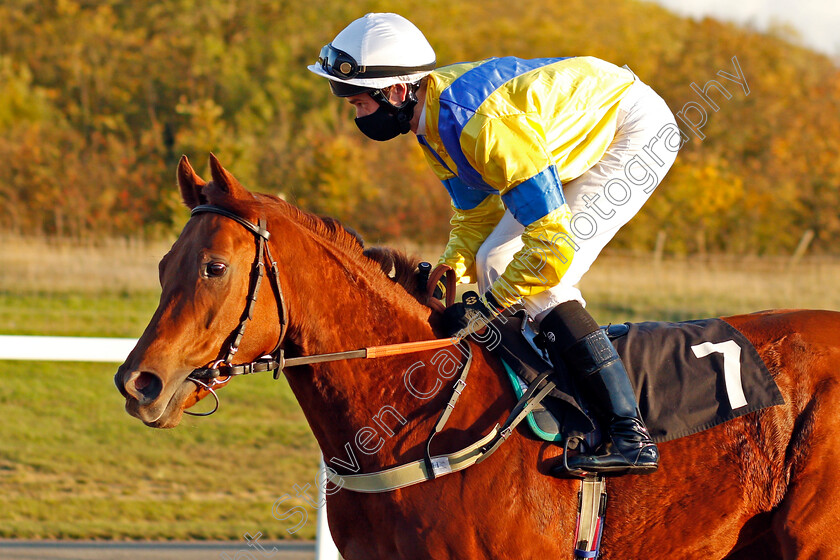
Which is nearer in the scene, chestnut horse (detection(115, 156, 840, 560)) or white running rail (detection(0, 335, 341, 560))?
chestnut horse (detection(115, 156, 840, 560))

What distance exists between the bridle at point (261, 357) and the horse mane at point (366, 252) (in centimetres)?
18

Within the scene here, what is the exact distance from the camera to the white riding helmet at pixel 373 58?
254 cm

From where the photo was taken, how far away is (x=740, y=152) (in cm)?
2394

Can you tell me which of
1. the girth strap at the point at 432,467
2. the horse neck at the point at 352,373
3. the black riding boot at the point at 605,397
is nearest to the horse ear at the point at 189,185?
the horse neck at the point at 352,373

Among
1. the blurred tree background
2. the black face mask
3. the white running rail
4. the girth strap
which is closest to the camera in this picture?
the girth strap

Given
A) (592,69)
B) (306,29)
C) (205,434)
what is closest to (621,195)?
(592,69)

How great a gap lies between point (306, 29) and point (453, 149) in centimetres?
2593

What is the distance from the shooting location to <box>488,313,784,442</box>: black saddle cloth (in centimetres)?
252

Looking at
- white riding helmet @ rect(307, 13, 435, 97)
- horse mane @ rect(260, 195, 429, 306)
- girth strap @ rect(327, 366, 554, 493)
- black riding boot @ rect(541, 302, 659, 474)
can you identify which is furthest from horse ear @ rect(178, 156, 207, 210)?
black riding boot @ rect(541, 302, 659, 474)

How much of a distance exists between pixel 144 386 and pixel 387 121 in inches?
43.0

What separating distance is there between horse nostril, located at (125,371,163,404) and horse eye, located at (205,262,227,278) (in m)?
0.29

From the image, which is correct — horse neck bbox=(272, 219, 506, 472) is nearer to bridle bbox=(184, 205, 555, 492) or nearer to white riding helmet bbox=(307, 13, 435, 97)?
bridle bbox=(184, 205, 555, 492)

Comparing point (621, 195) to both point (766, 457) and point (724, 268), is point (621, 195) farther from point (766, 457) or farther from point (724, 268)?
point (724, 268)

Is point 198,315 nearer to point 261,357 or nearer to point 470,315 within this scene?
point 261,357
